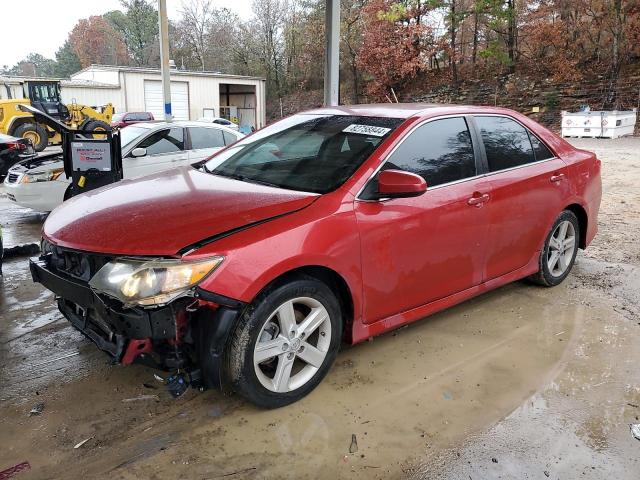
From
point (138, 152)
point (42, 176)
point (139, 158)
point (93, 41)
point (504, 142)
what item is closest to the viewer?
point (504, 142)

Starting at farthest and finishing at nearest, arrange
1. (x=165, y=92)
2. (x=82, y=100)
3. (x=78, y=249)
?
(x=82, y=100), (x=165, y=92), (x=78, y=249)

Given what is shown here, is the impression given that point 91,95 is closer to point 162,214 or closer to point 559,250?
point 559,250

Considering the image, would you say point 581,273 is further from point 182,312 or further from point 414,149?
point 182,312

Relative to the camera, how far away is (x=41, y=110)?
1798 cm

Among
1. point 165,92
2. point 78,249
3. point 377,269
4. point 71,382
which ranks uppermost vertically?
point 165,92

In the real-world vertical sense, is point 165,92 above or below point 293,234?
above

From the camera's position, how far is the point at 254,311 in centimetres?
259

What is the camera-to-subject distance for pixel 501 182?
377 cm

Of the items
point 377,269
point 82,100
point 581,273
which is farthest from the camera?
point 82,100

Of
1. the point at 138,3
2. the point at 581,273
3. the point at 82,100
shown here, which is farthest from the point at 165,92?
the point at 138,3

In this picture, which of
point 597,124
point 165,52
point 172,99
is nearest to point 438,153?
point 165,52

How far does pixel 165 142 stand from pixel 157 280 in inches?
234

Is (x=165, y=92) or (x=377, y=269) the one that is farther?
(x=165, y=92)

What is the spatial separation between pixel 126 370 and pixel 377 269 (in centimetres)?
162
